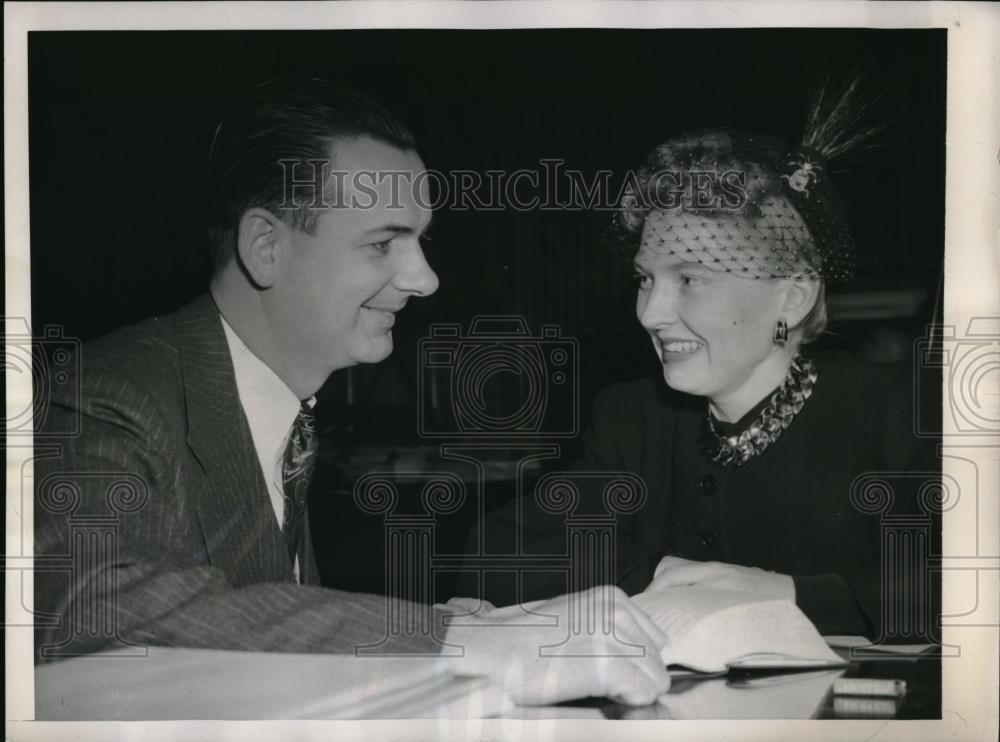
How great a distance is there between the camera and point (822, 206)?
2309 mm

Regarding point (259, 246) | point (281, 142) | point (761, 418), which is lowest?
point (761, 418)

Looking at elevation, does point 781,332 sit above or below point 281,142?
below

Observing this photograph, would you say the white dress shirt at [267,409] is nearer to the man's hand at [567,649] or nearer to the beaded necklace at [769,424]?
the man's hand at [567,649]

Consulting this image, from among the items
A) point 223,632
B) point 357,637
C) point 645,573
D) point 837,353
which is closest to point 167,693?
point 223,632

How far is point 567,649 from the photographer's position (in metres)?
2.32

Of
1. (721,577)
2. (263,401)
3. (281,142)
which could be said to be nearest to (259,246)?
(281,142)

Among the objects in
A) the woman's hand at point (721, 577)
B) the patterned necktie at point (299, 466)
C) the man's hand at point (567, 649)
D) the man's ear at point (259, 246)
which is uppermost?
the man's ear at point (259, 246)

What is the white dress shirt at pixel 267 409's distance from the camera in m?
2.31

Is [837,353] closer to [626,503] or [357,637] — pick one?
[626,503]

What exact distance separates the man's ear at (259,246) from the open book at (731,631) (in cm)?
104
